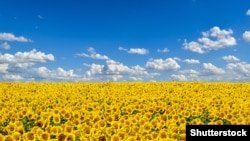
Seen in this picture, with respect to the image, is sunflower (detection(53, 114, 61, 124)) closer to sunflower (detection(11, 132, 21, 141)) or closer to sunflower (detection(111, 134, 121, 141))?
sunflower (detection(11, 132, 21, 141))

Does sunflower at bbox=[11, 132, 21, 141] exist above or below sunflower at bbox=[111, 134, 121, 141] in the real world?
below

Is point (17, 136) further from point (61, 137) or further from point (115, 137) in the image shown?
point (115, 137)

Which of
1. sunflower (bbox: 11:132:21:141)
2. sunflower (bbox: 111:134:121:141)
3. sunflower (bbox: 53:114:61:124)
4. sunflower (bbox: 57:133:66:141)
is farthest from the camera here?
sunflower (bbox: 53:114:61:124)

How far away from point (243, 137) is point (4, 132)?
5.78m

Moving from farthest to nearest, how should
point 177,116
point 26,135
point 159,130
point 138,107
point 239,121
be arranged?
1. point 138,107
2. point 177,116
3. point 239,121
4. point 159,130
5. point 26,135

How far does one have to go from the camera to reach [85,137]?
31.2 feet

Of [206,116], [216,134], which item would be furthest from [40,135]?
[206,116]

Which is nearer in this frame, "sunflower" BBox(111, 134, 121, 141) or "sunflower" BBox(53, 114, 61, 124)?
"sunflower" BBox(111, 134, 121, 141)

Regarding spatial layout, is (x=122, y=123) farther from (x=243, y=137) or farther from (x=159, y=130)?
(x=243, y=137)

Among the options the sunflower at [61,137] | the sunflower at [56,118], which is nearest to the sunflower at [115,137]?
the sunflower at [61,137]
